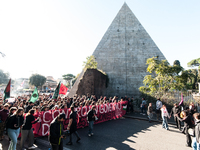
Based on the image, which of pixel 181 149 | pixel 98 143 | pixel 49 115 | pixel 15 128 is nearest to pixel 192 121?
pixel 181 149

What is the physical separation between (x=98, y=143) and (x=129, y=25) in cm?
2143

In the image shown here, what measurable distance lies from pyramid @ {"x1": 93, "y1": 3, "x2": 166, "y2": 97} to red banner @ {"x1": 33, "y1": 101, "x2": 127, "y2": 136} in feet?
25.9

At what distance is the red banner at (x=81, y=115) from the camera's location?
25.0 ft

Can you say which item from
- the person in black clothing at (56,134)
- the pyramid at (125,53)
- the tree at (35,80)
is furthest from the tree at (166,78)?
the tree at (35,80)

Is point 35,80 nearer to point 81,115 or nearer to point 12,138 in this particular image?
point 81,115

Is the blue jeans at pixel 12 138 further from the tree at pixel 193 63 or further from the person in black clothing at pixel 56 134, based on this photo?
the tree at pixel 193 63

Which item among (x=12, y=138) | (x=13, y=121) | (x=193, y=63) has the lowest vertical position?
(x=12, y=138)

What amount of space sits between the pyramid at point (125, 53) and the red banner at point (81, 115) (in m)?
7.89

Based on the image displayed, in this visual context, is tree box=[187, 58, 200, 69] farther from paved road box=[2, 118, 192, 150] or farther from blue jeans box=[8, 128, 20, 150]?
blue jeans box=[8, 128, 20, 150]

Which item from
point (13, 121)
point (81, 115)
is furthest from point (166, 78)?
point (13, 121)

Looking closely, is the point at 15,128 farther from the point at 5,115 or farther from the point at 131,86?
the point at 131,86

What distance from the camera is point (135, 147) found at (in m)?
6.62

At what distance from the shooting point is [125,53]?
76.5ft

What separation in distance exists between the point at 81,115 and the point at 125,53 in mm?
15950
